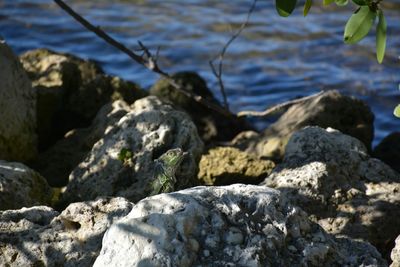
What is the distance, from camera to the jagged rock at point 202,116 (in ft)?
23.8

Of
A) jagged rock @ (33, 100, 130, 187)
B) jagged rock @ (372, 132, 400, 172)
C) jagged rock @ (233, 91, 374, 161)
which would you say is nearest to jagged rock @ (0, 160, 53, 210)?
jagged rock @ (33, 100, 130, 187)

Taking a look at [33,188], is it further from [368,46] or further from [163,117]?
[368,46]

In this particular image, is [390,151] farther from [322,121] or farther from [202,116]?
[202,116]

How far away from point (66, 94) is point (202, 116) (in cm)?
129

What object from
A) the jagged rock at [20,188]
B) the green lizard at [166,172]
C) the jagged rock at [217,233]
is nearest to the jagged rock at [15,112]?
the jagged rock at [20,188]

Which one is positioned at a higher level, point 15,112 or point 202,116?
point 15,112

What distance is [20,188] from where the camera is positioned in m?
4.23

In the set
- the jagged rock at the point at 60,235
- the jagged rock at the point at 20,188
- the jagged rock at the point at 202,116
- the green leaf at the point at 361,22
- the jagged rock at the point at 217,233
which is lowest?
the jagged rock at the point at 202,116

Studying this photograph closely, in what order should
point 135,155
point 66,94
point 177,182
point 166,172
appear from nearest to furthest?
point 166,172 → point 177,182 → point 135,155 → point 66,94

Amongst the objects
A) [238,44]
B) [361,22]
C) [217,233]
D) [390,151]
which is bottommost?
[238,44]

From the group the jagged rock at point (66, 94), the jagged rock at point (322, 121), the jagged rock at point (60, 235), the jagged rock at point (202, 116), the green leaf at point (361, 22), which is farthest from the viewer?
the jagged rock at point (202, 116)

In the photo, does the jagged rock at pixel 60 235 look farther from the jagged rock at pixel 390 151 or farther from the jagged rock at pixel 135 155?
the jagged rock at pixel 390 151

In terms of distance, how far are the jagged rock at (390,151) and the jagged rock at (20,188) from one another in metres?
2.49

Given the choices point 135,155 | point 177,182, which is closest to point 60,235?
point 177,182
